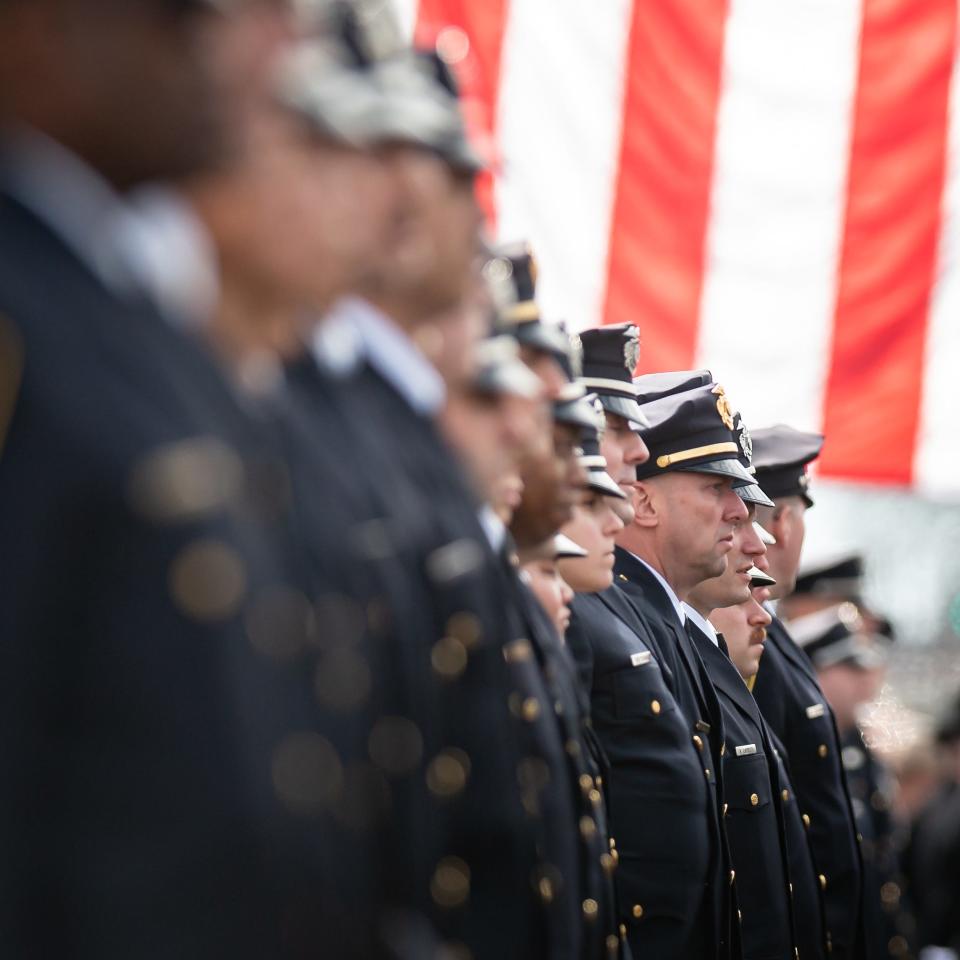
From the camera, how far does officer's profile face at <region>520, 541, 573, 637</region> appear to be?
3178mm

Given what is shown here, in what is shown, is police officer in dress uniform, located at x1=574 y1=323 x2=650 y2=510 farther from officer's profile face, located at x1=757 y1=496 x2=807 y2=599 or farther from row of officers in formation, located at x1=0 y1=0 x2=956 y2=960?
row of officers in formation, located at x1=0 y1=0 x2=956 y2=960

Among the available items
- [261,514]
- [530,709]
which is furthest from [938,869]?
[261,514]

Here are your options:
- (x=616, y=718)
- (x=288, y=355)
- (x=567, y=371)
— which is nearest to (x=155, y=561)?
(x=288, y=355)

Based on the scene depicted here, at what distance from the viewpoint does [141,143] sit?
1393 millimetres

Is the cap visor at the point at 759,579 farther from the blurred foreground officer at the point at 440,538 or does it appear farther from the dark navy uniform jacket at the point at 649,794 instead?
the blurred foreground officer at the point at 440,538

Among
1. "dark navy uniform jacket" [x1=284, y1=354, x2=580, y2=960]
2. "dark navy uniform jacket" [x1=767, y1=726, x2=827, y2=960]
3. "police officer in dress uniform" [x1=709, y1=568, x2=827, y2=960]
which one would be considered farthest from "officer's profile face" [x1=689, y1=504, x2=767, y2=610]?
"dark navy uniform jacket" [x1=284, y1=354, x2=580, y2=960]

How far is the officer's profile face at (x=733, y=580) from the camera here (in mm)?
4992

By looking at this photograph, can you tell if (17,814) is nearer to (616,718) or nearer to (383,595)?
(383,595)

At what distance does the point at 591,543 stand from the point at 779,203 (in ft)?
14.4

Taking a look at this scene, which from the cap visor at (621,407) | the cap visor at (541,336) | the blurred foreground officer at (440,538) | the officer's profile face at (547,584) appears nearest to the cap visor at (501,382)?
the blurred foreground officer at (440,538)

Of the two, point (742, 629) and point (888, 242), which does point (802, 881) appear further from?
point (888, 242)

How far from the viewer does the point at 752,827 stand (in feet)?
15.4

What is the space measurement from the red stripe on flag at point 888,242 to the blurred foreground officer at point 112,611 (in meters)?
6.63

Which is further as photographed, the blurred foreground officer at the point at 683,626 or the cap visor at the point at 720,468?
the cap visor at the point at 720,468
